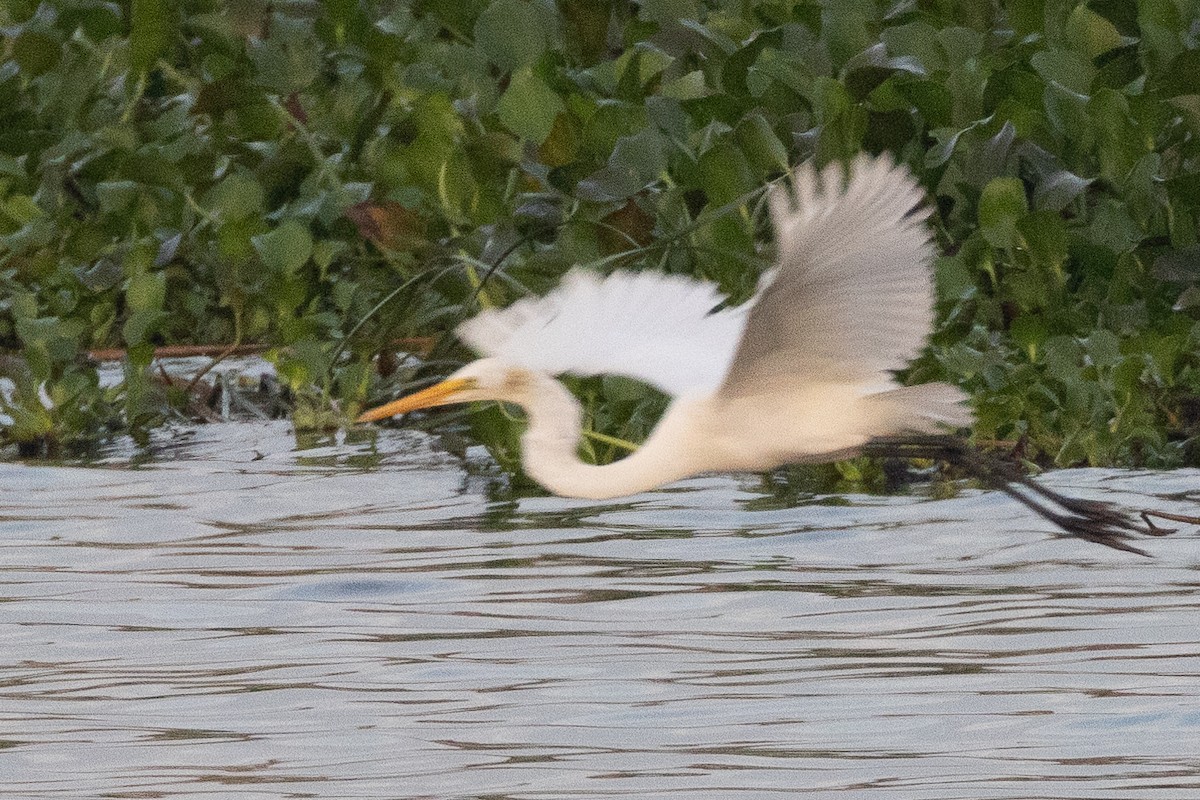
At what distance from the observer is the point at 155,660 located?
236 inches

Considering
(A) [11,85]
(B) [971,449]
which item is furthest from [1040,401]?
(A) [11,85]

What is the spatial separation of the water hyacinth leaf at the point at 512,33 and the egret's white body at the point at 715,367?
10.7 ft

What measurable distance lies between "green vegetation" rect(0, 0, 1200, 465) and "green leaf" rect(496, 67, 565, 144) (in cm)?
1

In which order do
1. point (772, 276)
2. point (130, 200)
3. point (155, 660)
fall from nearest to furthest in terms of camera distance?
point (772, 276), point (155, 660), point (130, 200)

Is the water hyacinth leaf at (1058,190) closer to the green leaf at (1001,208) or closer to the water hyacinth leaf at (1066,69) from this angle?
the green leaf at (1001,208)

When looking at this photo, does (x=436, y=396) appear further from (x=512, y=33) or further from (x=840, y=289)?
(x=512, y=33)

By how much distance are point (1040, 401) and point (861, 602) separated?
1.92 metres

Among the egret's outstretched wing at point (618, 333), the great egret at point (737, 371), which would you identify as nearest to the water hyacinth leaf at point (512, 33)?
the great egret at point (737, 371)

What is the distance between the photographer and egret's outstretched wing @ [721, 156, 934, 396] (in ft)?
16.4

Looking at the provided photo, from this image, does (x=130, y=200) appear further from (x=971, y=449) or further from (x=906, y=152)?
(x=971, y=449)

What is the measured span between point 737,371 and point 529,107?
3.23 metres

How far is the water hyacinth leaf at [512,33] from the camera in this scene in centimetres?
942

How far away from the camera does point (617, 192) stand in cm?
838

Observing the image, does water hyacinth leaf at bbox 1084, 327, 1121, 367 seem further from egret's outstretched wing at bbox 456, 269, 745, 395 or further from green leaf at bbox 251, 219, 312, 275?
green leaf at bbox 251, 219, 312, 275
